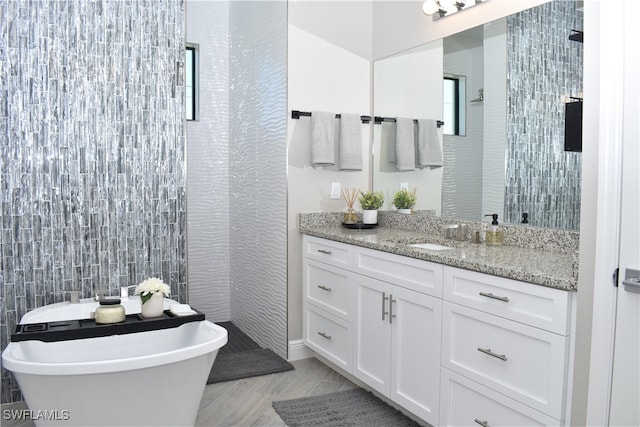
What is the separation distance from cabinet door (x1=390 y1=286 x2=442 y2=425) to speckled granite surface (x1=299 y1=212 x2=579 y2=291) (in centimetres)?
23

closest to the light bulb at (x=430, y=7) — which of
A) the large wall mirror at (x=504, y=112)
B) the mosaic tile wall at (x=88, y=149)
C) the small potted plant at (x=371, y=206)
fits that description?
the large wall mirror at (x=504, y=112)

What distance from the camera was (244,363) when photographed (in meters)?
3.53

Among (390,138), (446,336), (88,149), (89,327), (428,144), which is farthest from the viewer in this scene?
(390,138)

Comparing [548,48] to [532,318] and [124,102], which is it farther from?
[124,102]

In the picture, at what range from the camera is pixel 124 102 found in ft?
9.95

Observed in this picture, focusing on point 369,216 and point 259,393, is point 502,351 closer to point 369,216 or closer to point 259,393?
point 259,393

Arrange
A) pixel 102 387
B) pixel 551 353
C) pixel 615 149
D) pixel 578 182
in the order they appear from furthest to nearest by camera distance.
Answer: pixel 578 182
pixel 102 387
pixel 551 353
pixel 615 149

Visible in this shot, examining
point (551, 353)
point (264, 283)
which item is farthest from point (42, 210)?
point (551, 353)

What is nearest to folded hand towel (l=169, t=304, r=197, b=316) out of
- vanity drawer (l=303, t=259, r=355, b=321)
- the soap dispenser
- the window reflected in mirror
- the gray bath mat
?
the gray bath mat

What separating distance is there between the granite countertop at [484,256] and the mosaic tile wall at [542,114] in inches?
8.9

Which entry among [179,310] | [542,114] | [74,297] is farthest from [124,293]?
[542,114]

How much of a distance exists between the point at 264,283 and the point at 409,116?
1.54m

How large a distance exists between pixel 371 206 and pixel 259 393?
138 centimetres

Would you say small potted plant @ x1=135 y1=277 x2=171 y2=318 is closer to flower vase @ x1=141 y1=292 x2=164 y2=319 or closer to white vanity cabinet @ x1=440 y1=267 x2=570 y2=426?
flower vase @ x1=141 y1=292 x2=164 y2=319
